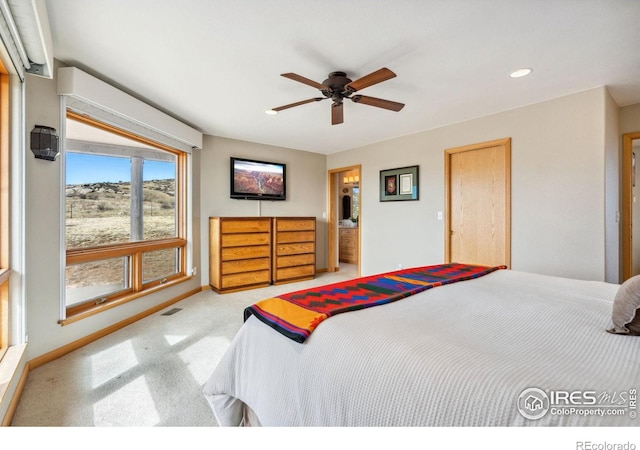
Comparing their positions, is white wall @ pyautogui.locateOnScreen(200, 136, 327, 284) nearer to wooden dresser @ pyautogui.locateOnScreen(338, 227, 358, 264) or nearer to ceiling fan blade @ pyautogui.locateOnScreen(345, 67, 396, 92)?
wooden dresser @ pyautogui.locateOnScreen(338, 227, 358, 264)

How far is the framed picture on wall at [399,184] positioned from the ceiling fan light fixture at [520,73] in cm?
176

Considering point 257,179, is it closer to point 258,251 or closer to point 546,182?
point 258,251

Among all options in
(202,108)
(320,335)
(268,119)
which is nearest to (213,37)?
(202,108)

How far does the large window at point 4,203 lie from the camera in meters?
1.80

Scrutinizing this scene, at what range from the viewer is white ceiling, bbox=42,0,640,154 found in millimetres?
1638

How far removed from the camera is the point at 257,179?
466cm

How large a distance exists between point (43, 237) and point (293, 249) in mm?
3043

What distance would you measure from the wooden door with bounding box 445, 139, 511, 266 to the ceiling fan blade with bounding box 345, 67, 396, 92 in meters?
2.08

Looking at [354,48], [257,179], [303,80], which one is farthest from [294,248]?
[354,48]

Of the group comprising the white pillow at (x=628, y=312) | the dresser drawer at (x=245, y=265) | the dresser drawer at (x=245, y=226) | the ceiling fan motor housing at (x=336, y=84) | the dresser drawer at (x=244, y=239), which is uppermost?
the ceiling fan motor housing at (x=336, y=84)

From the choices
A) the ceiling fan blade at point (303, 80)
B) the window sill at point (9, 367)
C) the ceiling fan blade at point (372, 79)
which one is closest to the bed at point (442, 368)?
the window sill at point (9, 367)

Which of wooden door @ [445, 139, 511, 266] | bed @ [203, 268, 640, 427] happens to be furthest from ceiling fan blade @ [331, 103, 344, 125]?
wooden door @ [445, 139, 511, 266]

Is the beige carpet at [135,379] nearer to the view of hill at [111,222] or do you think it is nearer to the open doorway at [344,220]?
the view of hill at [111,222]
